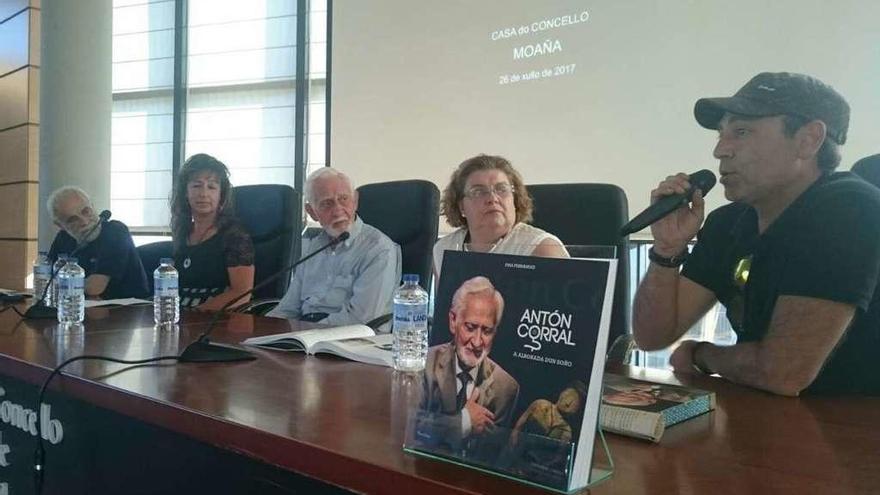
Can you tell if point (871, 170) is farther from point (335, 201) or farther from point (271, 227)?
point (271, 227)

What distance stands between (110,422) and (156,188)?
169 inches

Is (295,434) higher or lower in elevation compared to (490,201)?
lower

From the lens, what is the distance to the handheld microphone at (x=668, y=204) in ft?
4.33

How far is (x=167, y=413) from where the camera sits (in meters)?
0.98

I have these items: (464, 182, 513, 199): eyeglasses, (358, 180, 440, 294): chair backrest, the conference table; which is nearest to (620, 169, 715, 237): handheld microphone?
the conference table

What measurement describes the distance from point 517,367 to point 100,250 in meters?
2.75

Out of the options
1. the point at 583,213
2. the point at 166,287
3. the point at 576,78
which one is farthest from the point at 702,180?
the point at 576,78

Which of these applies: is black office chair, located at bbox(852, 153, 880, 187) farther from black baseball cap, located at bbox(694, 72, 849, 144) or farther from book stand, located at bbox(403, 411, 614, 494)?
book stand, located at bbox(403, 411, 614, 494)

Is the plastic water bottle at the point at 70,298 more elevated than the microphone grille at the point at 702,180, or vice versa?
the microphone grille at the point at 702,180

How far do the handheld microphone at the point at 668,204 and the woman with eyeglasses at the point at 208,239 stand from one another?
1698mm

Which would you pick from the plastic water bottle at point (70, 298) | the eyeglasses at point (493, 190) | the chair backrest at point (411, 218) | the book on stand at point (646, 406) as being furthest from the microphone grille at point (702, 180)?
the plastic water bottle at point (70, 298)

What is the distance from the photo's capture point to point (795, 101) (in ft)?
4.34

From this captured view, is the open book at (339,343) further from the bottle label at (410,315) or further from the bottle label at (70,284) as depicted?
the bottle label at (70,284)

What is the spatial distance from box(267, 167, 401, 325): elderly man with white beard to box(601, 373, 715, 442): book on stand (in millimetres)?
1447
